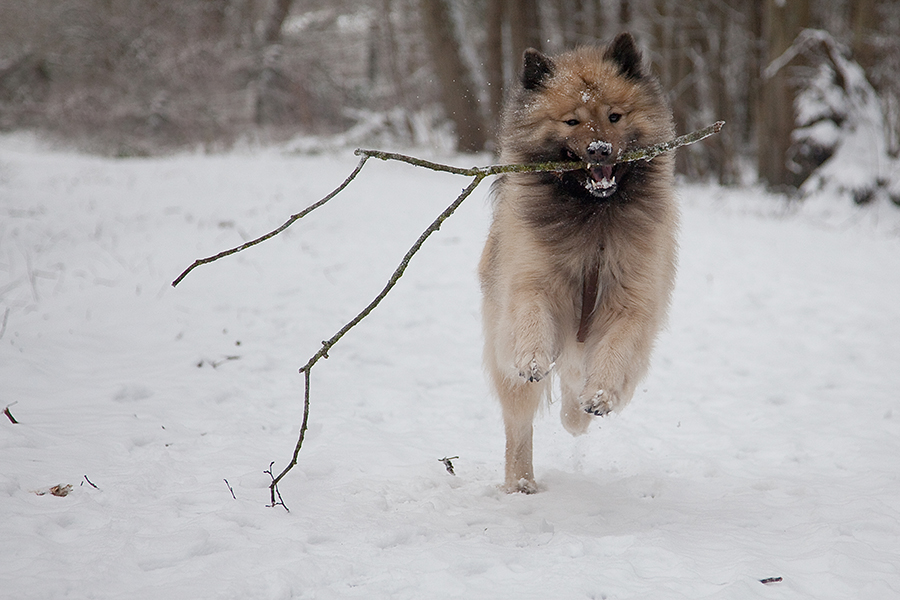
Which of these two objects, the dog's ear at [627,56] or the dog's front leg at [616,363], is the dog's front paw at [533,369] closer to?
the dog's front leg at [616,363]

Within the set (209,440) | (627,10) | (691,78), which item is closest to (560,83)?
(209,440)

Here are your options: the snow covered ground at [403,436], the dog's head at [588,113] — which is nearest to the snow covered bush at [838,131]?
the snow covered ground at [403,436]

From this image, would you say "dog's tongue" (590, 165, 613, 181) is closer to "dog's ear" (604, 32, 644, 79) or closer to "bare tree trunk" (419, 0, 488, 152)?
"dog's ear" (604, 32, 644, 79)

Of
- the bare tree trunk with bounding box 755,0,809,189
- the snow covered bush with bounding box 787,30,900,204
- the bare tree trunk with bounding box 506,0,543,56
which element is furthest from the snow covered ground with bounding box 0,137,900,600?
the bare tree trunk with bounding box 506,0,543,56

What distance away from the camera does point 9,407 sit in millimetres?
3584

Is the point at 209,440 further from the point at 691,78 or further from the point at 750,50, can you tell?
the point at 750,50

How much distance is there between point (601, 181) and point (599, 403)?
3.28 feet

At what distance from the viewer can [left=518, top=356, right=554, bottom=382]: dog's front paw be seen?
9.30 feet

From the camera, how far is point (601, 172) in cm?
→ 304

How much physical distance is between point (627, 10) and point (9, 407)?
52.3ft

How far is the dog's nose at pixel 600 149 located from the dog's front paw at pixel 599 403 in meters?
1.01

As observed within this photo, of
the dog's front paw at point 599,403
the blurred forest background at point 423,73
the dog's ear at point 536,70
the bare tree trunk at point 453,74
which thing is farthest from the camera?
the bare tree trunk at point 453,74

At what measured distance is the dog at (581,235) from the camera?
2986 mm

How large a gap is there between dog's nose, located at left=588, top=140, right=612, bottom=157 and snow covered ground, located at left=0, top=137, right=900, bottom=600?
156 centimetres
